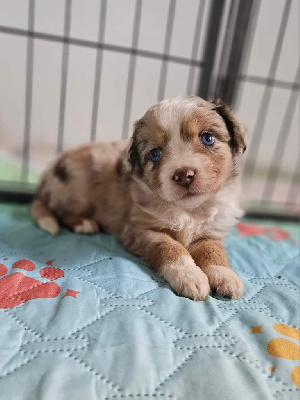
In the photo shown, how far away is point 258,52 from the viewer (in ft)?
10.9

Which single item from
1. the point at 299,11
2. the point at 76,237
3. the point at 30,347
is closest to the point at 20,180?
the point at 76,237

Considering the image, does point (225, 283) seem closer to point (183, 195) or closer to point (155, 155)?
point (183, 195)

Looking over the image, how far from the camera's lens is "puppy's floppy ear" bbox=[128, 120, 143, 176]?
174 cm

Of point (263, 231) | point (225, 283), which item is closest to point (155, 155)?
point (225, 283)

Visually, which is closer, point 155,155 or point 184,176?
point 184,176

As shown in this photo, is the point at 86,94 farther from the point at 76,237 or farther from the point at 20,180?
the point at 76,237

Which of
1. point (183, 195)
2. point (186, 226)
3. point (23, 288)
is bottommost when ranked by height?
point (23, 288)

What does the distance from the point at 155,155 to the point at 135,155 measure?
0.51 ft

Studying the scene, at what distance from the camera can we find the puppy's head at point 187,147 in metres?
1.50

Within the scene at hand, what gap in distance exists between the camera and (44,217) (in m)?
2.27

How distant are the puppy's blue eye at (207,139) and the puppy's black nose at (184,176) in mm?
194

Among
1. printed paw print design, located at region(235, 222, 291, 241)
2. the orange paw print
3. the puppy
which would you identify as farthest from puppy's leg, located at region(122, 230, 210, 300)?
printed paw print design, located at region(235, 222, 291, 241)

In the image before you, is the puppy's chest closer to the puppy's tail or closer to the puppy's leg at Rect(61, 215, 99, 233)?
the puppy's leg at Rect(61, 215, 99, 233)

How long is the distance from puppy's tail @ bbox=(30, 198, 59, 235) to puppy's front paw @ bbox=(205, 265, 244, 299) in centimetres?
107
